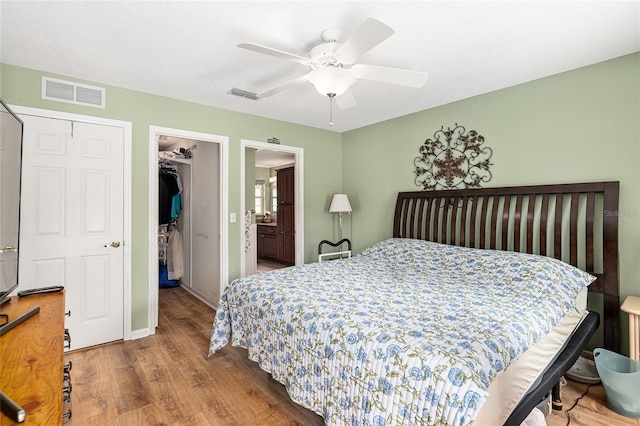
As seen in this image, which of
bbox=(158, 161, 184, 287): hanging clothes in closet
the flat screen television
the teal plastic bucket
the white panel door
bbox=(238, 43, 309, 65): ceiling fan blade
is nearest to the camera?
the flat screen television

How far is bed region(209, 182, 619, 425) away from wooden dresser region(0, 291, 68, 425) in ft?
3.62

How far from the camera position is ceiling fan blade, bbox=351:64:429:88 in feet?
6.66

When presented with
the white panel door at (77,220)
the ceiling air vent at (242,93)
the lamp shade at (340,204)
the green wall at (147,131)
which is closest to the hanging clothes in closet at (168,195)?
the green wall at (147,131)

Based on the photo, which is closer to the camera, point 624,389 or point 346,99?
point 624,389

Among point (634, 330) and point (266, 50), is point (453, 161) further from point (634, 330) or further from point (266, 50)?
point (266, 50)

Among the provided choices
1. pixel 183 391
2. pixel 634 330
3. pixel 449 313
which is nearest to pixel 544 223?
pixel 634 330

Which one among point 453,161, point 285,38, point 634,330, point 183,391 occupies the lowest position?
point 183,391

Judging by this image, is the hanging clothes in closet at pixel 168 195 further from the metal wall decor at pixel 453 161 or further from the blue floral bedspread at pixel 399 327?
the metal wall decor at pixel 453 161

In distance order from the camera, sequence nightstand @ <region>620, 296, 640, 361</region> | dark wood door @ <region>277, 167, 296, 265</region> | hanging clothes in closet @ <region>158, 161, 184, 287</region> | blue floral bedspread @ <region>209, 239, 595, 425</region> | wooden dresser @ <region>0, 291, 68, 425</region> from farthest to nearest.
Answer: dark wood door @ <region>277, 167, 296, 265</region>
hanging clothes in closet @ <region>158, 161, 184, 287</region>
nightstand @ <region>620, 296, 640, 361</region>
blue floral bedspread @ <region>209, 239, 595, 425</region>
wooden dresser @ <region>0, 291, 68, 425</region>

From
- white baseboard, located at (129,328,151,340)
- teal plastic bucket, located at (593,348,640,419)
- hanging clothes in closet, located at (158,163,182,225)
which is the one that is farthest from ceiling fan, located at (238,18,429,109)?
hanging clothes in closet, located at (158,163,182,225)

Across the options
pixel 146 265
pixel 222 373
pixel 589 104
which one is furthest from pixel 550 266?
pixel 146 265

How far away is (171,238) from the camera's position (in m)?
5.00

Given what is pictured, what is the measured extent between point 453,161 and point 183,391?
323 centimetres

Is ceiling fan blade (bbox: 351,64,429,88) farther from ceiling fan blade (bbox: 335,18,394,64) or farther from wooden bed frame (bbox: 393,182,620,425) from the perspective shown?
wooden bed frame (bbox: 393,182,620,425)
